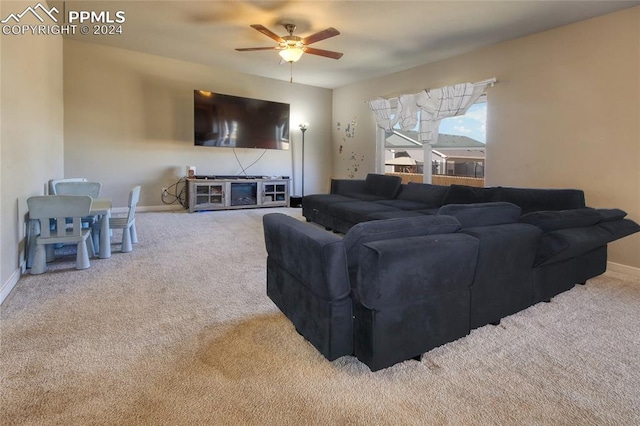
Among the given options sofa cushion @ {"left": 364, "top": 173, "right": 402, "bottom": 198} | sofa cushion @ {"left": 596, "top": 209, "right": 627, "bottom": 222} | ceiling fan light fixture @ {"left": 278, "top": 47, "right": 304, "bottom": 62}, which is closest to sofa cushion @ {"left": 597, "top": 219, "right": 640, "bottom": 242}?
sofa cushion @ {"left": 596, "top": 209, "right": 627, "bottom": 222}

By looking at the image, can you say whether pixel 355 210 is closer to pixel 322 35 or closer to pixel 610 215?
pixel 322 35

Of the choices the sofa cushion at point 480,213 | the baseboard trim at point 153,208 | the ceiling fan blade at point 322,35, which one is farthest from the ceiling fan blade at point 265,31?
the baseboard trim at point 153,208

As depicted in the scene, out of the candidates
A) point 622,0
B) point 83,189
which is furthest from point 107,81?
point 622,0

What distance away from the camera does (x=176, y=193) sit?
6195 mm

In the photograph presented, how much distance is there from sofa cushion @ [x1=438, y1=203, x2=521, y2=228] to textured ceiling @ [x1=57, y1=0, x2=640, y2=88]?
2348 millimetres

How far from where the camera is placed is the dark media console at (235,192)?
235 inches

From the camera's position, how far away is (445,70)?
5.09m

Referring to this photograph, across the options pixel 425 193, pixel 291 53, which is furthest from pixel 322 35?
pixel 425 193

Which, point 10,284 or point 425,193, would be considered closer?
point 10,284

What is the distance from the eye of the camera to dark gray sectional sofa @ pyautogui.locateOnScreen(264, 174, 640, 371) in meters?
1.52

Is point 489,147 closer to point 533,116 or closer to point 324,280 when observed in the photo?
point 533,116

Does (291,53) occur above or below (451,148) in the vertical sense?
above

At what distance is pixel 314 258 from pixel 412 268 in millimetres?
434

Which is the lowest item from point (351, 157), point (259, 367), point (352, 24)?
point (259, 367)
